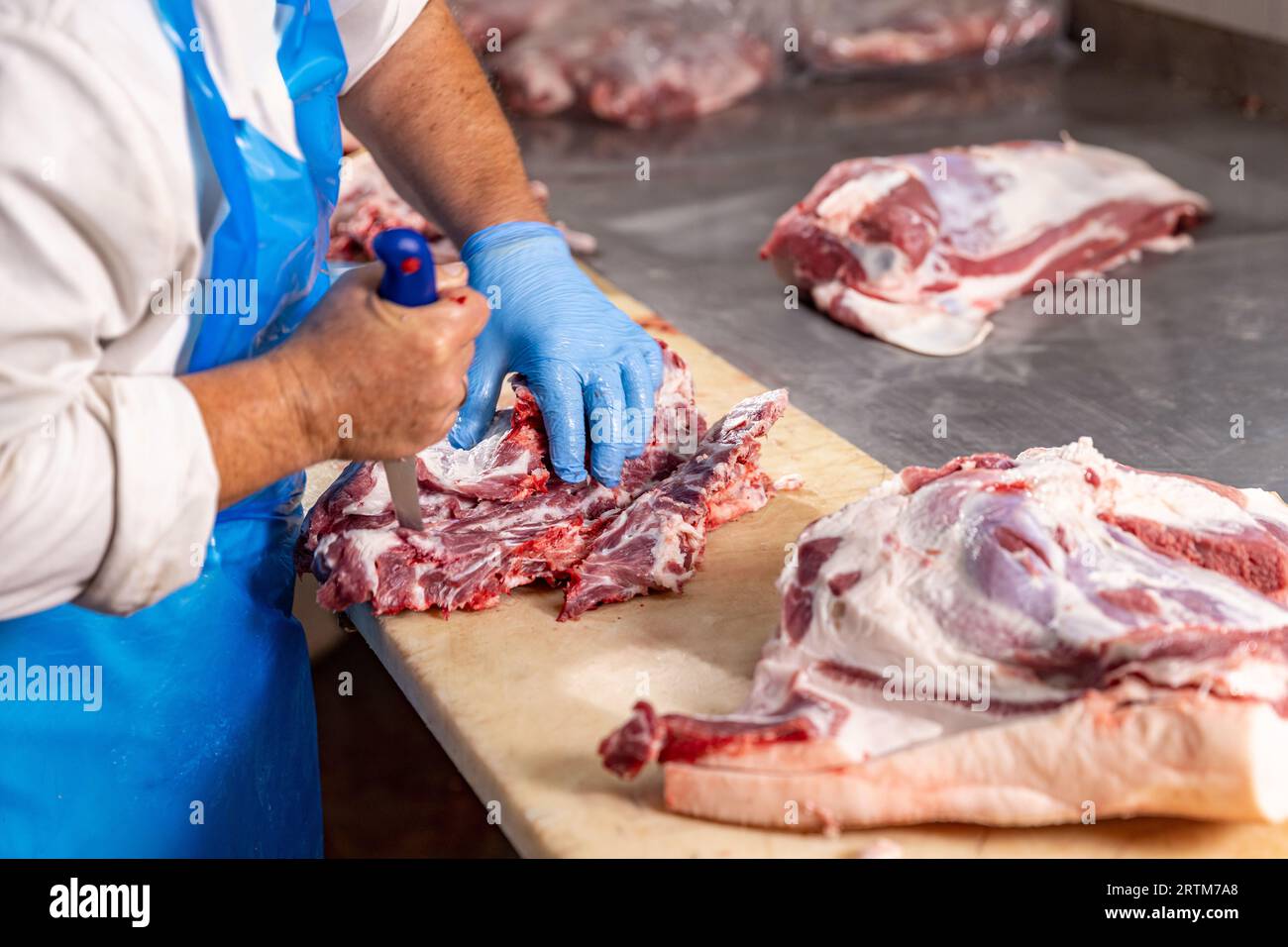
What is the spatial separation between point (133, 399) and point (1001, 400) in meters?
1.97

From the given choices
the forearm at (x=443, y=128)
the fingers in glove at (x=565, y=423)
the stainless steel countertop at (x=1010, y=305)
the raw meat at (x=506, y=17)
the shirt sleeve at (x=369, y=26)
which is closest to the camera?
the fingers in glove at (x=565, y=423)

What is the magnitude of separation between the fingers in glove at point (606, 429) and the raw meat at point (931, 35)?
12.3ft

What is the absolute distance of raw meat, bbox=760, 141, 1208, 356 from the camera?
3518 millimetres

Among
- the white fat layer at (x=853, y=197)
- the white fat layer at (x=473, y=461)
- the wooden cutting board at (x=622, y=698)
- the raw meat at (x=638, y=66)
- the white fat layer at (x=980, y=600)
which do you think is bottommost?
the wooden cutting board at (x=622, y=698)

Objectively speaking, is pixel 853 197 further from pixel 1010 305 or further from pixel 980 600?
pixel 980 600

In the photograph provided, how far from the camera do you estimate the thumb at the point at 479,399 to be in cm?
248

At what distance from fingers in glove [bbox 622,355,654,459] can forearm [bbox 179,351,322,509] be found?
2.12ft

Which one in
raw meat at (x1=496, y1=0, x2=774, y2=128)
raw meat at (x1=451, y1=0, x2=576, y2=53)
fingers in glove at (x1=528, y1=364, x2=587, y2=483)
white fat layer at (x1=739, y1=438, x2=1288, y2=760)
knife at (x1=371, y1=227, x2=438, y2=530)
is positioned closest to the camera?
white fat layer at (x1=739, y1=438, x2=1288, y2=760)

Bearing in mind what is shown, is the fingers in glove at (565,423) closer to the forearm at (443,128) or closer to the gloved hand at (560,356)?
the gloved hand at (560,356)

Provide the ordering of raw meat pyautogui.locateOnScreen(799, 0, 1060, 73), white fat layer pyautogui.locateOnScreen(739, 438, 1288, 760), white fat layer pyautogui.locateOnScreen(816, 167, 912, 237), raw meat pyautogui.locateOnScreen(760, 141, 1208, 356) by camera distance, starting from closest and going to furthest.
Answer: white fat layer pyautogui.locateOnScreen(739, 438, 1288, 760) < raw meat pyautogui.locateOnScreen(760, 141, 1208, 356) < white fat layer pyautogui.locateOnScreen(816, 167, 912, 237) < raw meat pyautogui.locateOnScreen(799, 0, 1060, 73)

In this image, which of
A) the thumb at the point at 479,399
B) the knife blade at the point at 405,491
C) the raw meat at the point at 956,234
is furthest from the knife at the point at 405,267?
the raw meat at the point at 956,234

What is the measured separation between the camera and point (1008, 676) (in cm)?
171

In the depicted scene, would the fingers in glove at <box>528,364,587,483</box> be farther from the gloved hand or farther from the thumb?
the thumb

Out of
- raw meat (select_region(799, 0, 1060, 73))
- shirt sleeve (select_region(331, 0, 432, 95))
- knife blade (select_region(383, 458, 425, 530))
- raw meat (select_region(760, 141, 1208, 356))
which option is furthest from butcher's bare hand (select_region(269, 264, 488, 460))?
raw meat (select_region(799, 0, 1060, 73))
